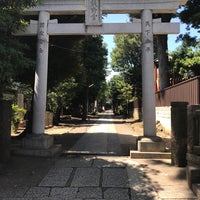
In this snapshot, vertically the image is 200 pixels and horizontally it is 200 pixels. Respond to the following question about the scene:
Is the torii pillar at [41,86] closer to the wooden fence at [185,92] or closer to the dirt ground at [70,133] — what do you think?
the dirt ground at [70,133]

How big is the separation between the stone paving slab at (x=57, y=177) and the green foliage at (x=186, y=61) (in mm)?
12531

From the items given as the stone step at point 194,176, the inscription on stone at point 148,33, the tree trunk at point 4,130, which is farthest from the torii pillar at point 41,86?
the stone step at point 194,176

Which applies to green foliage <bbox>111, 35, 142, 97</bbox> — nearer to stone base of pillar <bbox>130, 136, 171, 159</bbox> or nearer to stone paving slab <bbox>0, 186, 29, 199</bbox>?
stone base of pillar <bbox>130, 136, 171, 159</bbox>

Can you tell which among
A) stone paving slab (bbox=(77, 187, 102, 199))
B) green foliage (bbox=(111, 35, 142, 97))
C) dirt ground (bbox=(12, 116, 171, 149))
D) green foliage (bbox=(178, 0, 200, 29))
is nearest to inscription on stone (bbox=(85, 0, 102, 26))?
dirt ground (bbox=(12, 116, 171, 149))

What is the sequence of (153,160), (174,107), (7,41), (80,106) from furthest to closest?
1. (80,106)
2. (153,160)
3. (174,107)
4. (7,41)

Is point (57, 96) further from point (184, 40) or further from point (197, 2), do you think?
point (197, 2)

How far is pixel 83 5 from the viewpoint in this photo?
1179 centimetres

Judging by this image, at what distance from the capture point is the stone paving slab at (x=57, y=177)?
7.71 m

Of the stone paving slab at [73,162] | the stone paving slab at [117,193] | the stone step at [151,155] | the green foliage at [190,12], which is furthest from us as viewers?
the green foliage at [190,12]

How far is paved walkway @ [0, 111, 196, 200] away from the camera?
682cm

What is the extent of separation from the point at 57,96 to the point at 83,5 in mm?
18073

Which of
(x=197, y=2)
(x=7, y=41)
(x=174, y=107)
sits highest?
(x=197, y=2)

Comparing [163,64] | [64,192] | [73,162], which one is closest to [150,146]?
[73,162]

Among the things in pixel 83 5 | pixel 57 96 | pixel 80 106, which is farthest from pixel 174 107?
pixel 80 106
